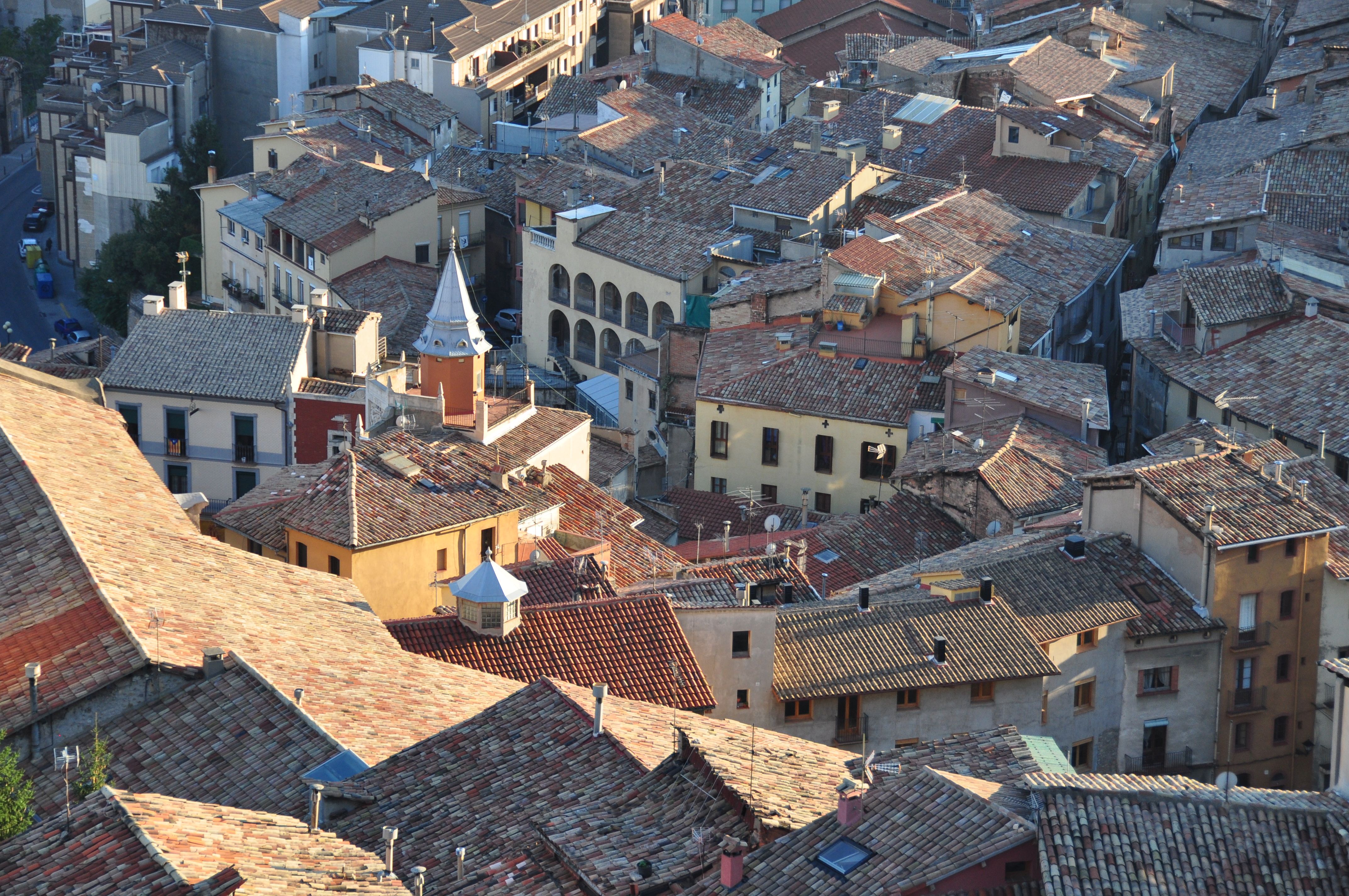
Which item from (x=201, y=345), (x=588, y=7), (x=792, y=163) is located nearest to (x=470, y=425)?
(x=201, y=345)

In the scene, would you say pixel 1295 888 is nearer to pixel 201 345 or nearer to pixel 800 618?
pixel 800 618

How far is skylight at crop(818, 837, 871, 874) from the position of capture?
32.0m

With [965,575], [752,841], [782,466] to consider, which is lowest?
[782,466]

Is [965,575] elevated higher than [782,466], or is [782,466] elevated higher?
[965,575]

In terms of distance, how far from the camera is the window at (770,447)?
6944cm

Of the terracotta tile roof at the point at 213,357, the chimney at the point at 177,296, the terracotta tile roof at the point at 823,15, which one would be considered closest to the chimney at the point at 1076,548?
the terracotta tile roof at the point at 213,357

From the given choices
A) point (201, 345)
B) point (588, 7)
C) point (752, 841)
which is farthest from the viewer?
point (588, 7)

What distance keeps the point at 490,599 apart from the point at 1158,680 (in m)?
15.5

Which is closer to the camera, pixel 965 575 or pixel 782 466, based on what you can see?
pixel 965 575

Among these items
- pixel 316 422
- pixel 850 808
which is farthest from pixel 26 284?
pixel 850 808

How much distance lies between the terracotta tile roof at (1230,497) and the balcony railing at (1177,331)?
54.1ft

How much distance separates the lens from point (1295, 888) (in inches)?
1252

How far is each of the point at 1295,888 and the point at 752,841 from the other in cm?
739

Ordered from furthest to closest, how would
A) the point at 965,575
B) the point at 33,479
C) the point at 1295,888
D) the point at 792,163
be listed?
the point at 792,163 → the point at 965,575 → the point at 33,479 → the point at 1295,888
